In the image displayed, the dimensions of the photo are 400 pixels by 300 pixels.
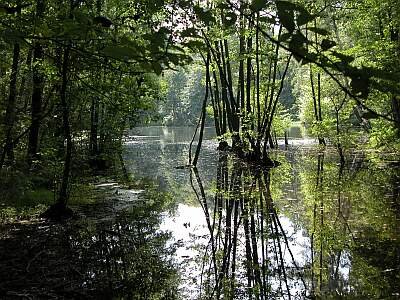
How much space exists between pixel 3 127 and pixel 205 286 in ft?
21.0

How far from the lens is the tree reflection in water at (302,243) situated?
6148 mm

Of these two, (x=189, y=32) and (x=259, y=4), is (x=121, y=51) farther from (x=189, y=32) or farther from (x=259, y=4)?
(x=259, y=4)

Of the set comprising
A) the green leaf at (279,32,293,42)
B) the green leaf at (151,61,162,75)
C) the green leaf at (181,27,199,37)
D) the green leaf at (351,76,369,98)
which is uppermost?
the green leaf at (181,27,199,37)

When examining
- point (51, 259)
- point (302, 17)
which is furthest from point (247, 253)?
point (302, 17)

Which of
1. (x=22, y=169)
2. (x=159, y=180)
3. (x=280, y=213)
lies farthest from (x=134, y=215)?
(x=159, y=180)

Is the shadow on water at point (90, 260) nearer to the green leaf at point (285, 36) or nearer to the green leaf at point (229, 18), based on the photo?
the green leaf at point (229, 18)

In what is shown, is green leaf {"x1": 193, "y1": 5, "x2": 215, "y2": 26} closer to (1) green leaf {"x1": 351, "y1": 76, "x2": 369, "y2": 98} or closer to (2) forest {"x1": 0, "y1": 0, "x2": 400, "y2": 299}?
(2) forest {"x1": 0, "y1": 0, "x2": 400, "y2": 299}

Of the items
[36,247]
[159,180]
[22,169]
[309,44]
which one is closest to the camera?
[309,44]

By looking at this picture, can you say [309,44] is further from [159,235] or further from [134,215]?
[134,215]

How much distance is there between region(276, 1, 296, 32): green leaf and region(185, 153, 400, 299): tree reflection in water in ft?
16.1

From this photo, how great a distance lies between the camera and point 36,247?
8.50 m

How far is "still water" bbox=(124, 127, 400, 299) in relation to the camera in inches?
245

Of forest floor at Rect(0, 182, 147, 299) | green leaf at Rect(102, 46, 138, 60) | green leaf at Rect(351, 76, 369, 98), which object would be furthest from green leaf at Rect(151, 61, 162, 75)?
forest floor at Rect(0, 182, 147, 299)

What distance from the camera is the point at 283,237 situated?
8.82 meters
